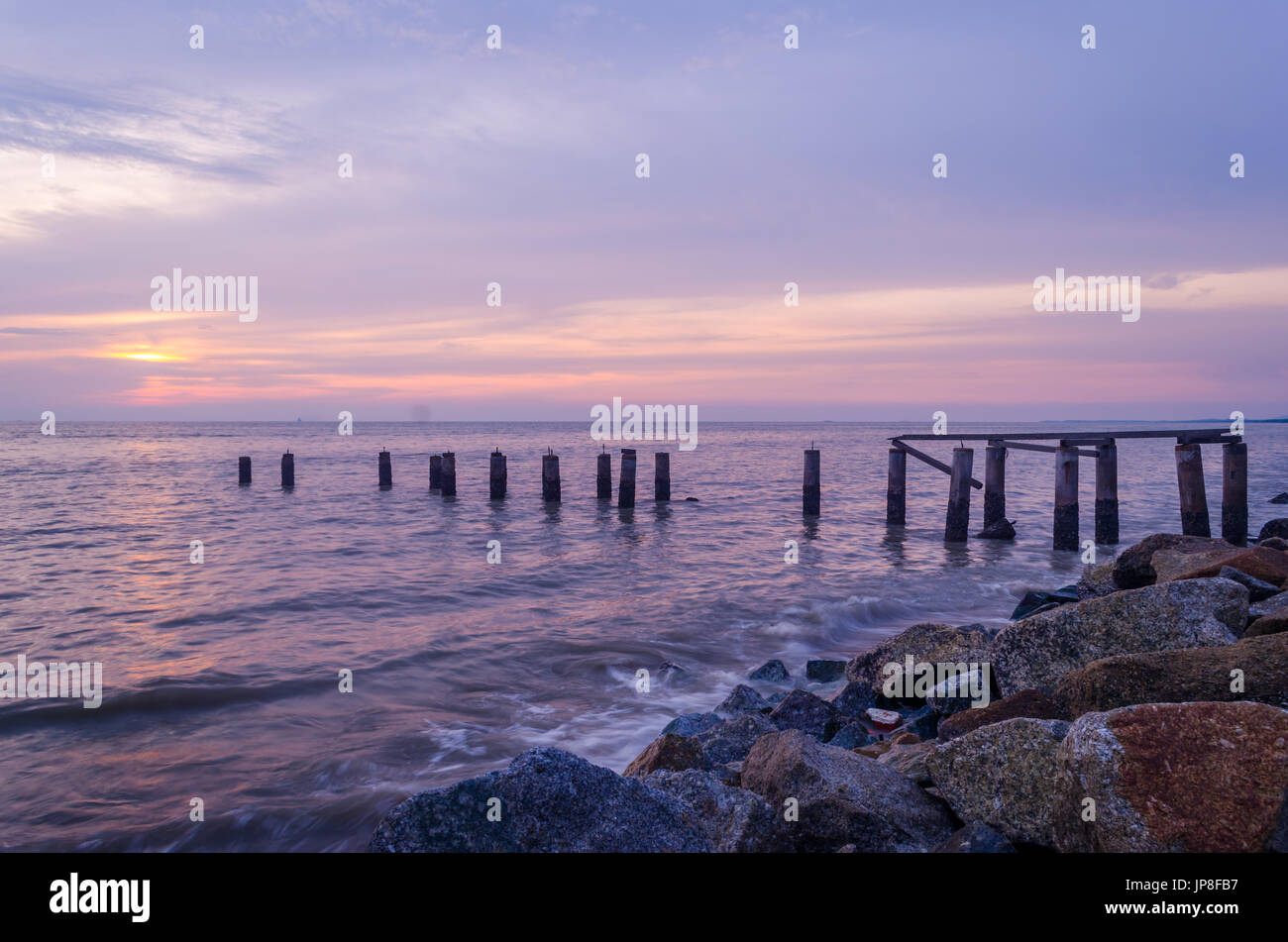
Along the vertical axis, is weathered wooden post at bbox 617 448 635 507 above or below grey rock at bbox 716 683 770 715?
above

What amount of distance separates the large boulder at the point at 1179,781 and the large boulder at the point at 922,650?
3.95m

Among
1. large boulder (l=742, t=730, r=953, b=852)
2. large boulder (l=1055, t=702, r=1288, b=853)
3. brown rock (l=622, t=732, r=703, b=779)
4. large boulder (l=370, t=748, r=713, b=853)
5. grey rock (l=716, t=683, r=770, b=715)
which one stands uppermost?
large boulder (l=1055, t=702, r=1288, b=853)

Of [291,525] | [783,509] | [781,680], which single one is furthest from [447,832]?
[783,509]

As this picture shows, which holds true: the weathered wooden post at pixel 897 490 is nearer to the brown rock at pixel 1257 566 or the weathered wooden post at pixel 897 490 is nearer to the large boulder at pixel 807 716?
the brown rock at pixel 1257 566

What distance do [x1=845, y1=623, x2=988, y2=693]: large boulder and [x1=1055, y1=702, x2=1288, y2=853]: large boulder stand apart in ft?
13.0

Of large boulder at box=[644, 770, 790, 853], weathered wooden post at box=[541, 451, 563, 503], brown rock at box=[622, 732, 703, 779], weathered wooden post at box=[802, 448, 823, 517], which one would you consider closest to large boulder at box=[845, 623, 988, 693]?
brown rock at box=[622, 732, 703, 779]

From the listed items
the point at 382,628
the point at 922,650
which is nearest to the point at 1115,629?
the point at 922,650

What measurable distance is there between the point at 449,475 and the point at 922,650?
2429 centimetres

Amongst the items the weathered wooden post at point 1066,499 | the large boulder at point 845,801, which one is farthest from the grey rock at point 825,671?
the weathered wooden post at point 1066,499

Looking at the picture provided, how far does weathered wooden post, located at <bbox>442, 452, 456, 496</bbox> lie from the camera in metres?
29.7

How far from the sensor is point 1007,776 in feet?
14.3

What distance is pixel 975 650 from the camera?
25.3 feet

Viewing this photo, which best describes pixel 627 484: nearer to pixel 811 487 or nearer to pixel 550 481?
pixel 550 481

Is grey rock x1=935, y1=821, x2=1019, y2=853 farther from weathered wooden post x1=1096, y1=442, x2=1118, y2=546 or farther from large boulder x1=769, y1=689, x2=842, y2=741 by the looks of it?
weathered wooden post x1=1096, y1=442, x2=1118, y2=546
